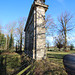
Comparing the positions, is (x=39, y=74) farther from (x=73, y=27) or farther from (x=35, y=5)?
(x=73, y=27)

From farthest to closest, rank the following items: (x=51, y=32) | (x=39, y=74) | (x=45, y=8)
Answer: (x=51, y=32) → (x=45, y=8) → (x=39, y=74)

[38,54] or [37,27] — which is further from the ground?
[37,27]

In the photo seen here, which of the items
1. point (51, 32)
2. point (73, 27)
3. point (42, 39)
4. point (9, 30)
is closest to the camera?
point (42, 39)

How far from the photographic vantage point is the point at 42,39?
6285mm

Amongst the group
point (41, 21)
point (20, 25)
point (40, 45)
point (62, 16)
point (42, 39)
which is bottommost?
point (40, 45)

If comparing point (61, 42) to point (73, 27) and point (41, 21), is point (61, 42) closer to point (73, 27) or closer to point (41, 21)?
point (73, 27)

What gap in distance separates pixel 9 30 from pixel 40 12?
2586 cm

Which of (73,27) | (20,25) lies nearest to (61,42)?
(73,27)

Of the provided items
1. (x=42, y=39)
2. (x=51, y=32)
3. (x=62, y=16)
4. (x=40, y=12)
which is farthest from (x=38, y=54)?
(x=62, y=16)

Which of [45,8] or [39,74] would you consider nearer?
[39,74]

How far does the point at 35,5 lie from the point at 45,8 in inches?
47.0

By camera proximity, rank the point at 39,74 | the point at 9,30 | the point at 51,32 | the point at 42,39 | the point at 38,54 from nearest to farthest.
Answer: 1. the point at 39,74
2. the point at 38,54
3. the point at 42,39
4. the point at 51,32
5. the point at 9,30

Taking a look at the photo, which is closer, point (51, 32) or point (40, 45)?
point (40, 45)

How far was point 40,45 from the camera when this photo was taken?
6094 mm
